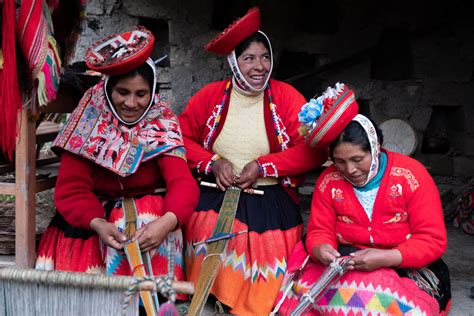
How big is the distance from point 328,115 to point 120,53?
1.05 meters

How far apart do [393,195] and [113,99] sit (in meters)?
1.46

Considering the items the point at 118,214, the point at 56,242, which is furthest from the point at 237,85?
the point at 56,242

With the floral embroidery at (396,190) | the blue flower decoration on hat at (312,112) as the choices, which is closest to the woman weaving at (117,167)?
the blue flower decoration on hat at (312,112)

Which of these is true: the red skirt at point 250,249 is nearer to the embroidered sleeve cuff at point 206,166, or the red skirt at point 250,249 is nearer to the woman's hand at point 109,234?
the embroidered sleeve cuff at point 206,166

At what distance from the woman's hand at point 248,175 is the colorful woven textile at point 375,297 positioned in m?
0.83

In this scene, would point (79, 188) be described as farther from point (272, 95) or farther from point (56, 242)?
point (272, 95)

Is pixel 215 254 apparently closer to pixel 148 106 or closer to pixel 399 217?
pixel 148 106

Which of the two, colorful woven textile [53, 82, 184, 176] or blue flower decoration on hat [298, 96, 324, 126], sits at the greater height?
blue flower decoration on hat [298, 96, 324, 126]

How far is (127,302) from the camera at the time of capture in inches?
77.0

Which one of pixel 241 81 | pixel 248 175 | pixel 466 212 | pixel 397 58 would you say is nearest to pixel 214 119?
pixel 241 81

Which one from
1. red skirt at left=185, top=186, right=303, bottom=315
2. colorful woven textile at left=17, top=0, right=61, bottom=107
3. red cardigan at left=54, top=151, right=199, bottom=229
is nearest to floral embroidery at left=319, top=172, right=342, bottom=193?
red skirt at left=185, top=186, right=303, bottom=315

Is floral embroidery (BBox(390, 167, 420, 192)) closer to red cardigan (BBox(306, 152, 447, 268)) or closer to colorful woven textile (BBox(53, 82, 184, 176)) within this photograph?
red cardigan (BBox(306, 152, 447, 268))

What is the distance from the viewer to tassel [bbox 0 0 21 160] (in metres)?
2.56

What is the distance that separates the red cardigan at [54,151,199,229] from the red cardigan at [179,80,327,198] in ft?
1.39
